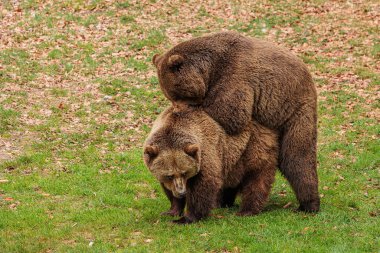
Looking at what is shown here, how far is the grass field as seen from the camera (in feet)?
29.0

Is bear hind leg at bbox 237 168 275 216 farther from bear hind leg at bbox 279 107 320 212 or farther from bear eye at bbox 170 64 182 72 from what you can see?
bear eye at bbox 170 64 182 72

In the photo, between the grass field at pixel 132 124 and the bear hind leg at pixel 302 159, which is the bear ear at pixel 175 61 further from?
the grass field at pixel 132 124

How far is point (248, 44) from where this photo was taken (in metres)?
10.0

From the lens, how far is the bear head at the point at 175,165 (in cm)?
898

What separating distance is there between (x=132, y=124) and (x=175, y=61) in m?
6.20

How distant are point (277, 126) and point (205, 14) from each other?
14375 mm

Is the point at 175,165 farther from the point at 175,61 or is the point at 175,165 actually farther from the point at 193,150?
the point at 175,61

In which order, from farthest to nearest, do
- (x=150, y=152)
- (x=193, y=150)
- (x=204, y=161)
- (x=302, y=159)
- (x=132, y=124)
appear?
(x=132, y=124) < (x=302, y=159) < (x=204, y=161) < (x=150, y=152) < (x=193, y=150)

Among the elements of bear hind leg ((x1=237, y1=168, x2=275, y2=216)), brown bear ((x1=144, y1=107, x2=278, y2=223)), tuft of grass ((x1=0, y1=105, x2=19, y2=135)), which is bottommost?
tuft of grass ((x1=0, y1=105, x2=19, y2=135))

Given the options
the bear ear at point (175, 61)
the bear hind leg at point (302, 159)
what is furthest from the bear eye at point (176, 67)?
the bear hind leg at point (302, 159)

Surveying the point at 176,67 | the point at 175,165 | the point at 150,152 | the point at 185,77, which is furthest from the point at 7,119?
the point at 175,165

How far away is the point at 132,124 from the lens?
15.7 m

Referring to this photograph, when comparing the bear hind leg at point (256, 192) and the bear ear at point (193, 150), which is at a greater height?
A: the bear ear at point (193, 150)

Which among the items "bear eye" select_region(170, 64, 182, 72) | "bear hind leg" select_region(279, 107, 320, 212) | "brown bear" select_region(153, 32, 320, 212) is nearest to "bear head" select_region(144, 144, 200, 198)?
"brown bear" select_region(153, 32, 320, 212)
